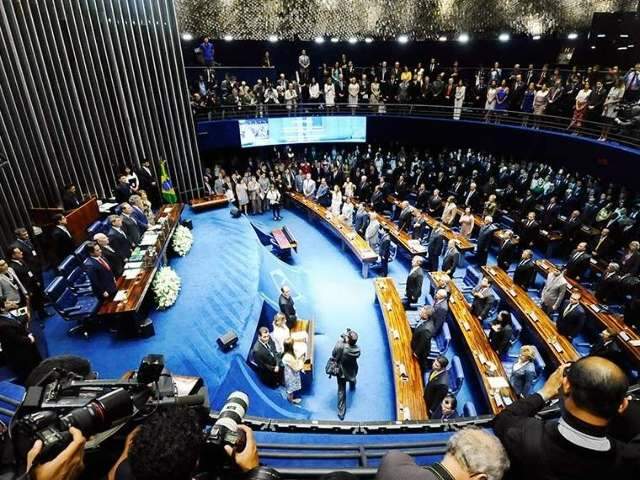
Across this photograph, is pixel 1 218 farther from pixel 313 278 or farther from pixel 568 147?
pixel 568 147

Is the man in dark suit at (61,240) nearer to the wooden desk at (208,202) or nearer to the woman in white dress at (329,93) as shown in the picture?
the wooden desk at (208,202)

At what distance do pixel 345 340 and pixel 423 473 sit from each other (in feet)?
13.7

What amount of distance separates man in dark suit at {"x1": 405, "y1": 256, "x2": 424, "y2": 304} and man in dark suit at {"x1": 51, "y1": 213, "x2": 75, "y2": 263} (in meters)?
6.81

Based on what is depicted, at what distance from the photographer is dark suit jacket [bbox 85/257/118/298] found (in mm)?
5922

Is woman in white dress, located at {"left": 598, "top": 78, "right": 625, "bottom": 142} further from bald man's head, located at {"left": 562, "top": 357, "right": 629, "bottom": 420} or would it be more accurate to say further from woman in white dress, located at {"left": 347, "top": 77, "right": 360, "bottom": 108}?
bald man's head, located at {"left": 562, "top": 357, "right": 629, "bottom": 420}

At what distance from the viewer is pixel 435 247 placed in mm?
9891

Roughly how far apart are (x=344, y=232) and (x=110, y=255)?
21.3 ft

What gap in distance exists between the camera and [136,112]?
1102 centimetres

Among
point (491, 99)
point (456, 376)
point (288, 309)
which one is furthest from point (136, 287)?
point (491, 99)

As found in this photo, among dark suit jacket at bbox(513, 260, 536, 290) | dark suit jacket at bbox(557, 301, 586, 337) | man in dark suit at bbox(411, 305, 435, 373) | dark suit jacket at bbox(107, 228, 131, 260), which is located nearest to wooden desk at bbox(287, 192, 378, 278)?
dark suit jacket at bbox(513, 260, 536, 290)

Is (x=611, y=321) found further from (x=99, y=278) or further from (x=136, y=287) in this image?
(x=99, y=278)

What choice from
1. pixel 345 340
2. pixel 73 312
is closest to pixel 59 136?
pixel 73 312

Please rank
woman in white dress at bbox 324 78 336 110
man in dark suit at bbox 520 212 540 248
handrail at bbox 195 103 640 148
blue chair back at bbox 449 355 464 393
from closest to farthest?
blue chair back at bbox 449 355 464 393
man in dark suit at bbox 520 212 540 248
handrail at bbox 195 103 640 148
woman in white dress at bbox 324 78 336 110

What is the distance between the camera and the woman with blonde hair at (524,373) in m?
5.38
